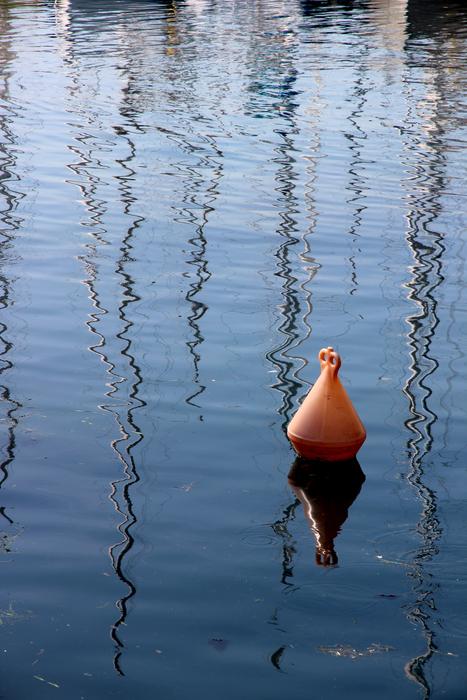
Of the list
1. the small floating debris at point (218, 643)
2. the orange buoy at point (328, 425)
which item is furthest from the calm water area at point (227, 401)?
the orange buoy at point (328, 425)

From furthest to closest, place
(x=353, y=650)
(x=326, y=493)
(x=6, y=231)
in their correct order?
(x=6, y=231) < (x=326, y=493) < (x=353, y=650)

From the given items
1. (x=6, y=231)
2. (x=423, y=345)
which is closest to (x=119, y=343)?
(x=423, y=345)

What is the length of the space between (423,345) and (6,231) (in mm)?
5939

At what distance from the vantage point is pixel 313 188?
15562 mm

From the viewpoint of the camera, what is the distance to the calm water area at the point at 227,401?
5.39 meters

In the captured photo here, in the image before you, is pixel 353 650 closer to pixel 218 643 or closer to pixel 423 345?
pixel 218 643

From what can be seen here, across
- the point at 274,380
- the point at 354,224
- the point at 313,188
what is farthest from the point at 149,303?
the point at 313,188

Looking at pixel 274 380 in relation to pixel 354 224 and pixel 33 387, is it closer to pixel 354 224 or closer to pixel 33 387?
pixel 33 387

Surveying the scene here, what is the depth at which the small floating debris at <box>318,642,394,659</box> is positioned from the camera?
5.30 metres

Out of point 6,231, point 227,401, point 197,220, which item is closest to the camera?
point 227,401

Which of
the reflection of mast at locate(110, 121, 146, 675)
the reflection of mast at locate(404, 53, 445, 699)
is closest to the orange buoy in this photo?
the reflection of mast at locate(404, 53, 445, 699)

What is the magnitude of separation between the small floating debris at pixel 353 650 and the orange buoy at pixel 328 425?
2136 millimetres

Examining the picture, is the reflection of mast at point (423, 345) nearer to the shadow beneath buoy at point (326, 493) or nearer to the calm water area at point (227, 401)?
the calm water area at point (227, 401)

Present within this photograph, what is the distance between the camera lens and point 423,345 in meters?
9.77
